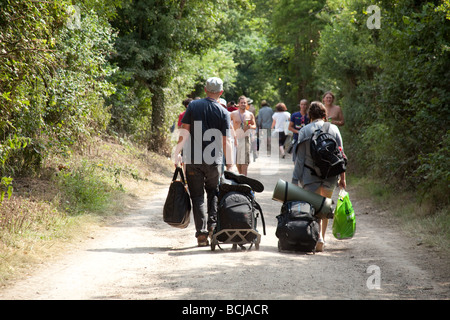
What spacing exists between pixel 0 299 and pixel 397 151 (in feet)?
27.3

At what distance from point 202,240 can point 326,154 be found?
6.56ft

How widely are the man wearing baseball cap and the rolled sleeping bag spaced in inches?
33.6

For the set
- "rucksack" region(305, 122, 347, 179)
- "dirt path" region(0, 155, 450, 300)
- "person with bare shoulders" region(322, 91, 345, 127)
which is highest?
"person with bare shoulders" region(322, 91, 345, 127)

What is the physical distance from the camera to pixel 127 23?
60.2 ft

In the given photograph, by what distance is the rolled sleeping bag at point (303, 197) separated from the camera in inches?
308

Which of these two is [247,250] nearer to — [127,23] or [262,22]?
[127,23]

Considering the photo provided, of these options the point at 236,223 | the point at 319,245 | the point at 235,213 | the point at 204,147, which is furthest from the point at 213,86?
the point at 319,245

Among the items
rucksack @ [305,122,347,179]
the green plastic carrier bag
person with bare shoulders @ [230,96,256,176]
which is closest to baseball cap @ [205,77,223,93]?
rucksack @ [305,122,347,179]

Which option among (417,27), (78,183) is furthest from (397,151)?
(78,183)

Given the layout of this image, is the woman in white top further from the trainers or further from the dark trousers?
the trainers

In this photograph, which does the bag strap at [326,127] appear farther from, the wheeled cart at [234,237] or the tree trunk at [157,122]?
the tree trunk at [157,122]

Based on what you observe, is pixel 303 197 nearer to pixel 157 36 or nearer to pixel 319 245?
pixel 319 245

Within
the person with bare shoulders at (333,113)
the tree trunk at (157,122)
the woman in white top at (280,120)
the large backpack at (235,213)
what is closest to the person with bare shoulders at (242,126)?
the person with bare shoulders at (333,113)

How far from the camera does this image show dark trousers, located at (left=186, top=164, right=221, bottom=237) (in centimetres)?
799
